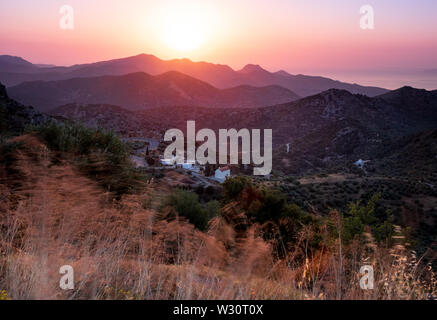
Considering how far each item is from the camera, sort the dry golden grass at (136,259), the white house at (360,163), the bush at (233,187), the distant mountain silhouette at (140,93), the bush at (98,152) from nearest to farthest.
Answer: the dry golden grass at (136,259) < the bush at (98,152) < the bush at (233,187) < the white house at (360,163) < the distant mountain silhouette at (140,93)

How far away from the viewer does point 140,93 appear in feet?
345

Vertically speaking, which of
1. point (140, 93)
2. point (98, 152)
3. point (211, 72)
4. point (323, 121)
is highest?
point (211, 72)

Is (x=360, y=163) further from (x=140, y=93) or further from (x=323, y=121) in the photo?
(x=140, y=93)

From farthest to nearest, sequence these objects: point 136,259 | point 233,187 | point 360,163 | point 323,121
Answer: point 323,121 < point 360,163 < point 233,187 < point 136,259

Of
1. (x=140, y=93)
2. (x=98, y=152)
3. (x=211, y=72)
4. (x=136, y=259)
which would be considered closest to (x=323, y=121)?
(x=98, y=152)

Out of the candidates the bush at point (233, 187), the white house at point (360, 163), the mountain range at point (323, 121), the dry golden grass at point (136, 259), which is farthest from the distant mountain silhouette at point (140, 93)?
the dry golden grass at point (136, 259)

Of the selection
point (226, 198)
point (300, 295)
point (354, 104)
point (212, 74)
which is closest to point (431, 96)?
point (354, 104)

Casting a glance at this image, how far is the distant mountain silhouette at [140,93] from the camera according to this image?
97812mm

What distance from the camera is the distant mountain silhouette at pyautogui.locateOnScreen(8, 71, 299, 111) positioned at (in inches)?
3851

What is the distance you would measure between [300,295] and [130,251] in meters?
1.78

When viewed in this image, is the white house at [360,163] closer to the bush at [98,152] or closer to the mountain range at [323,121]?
the mountain range at [323,121]

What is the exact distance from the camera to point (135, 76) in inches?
4419

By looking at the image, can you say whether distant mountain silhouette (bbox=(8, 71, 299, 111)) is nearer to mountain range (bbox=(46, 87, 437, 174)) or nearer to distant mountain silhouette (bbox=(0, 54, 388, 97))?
mountain range (bbox=(46, 87, 437, 174))

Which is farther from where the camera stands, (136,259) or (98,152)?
(98,152)
